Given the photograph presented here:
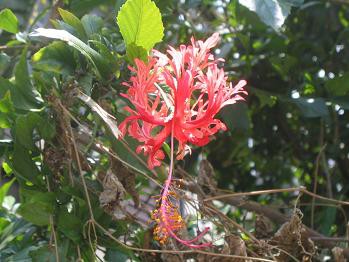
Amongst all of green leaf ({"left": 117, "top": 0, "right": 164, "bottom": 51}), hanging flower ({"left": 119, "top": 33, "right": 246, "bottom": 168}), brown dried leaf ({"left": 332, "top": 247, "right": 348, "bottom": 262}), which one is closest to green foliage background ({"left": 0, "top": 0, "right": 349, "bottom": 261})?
green leaf ({"left": 117, "top": 0, "right": 164, "bottom": 51})

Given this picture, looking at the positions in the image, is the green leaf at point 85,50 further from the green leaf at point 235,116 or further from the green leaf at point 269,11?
the green leaf at point 235,116

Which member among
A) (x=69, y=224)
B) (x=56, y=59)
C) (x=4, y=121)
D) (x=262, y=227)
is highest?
(x=56, y=59)

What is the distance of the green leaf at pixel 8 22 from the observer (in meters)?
1.16

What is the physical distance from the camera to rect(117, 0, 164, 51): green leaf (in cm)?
95

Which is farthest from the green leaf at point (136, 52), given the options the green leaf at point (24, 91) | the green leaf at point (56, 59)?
the green leaf at point (24, 91)

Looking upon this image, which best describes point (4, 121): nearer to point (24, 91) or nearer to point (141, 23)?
point (24, 91)

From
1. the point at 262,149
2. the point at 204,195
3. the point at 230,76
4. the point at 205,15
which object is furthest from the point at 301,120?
the point at 204,195

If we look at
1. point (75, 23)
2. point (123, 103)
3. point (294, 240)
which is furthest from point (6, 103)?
point (294, 240)

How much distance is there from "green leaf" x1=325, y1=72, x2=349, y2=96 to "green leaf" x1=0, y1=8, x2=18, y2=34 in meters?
0.70

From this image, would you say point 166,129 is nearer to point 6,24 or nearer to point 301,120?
point 6,24

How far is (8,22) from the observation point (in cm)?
118

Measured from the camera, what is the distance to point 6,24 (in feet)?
3.86

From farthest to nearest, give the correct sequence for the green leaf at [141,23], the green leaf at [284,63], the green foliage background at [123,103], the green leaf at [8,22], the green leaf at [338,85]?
the green leaf at [284,63] < the green leaf at [338,85] < the green leaf at [8,22] < the green foliage background at [123,103] < the green leaf at [141,23]

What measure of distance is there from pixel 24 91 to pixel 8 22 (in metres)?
0.16
